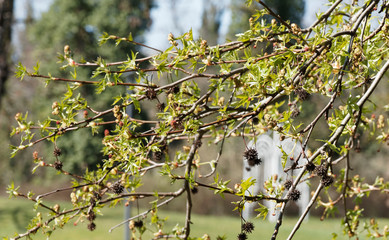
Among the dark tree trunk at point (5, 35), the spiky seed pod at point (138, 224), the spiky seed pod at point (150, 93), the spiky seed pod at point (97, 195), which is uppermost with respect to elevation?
the dark tree trunk at point (5, 35)

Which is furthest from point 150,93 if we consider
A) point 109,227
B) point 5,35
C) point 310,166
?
point 109,227

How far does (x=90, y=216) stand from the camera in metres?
2.24

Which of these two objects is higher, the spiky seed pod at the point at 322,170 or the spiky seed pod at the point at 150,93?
the spiky seed pod at the point at 150,93

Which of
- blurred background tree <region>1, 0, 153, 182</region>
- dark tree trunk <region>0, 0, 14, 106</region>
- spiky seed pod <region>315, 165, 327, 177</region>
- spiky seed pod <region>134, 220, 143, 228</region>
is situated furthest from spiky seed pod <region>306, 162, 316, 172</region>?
blurred background tree <region>1, 0, 153, 182</region>

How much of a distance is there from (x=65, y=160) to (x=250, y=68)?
14.4m

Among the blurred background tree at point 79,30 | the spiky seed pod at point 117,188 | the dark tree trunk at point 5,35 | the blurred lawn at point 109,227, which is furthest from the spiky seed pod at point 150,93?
the blurred background tree at point 79,30

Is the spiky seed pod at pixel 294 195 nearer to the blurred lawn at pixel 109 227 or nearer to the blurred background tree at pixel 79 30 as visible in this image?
the blurred lawn at pixel 109 227

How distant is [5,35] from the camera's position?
9594mm

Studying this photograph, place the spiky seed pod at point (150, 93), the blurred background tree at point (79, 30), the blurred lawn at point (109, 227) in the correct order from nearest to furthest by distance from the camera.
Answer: the spiky seed pod at point (150, 93), the blurred lawn at point (109, 227), the blurred background tree at point (79, 30)

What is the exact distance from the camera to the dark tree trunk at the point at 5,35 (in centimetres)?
926

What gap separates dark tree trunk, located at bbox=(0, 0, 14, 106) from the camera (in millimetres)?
9258

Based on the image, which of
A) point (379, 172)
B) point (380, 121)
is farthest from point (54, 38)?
point (380, 121)

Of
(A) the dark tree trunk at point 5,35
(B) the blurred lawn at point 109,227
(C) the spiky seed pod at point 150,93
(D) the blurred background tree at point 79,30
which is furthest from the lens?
(D) the blurred background tree at point 79,30

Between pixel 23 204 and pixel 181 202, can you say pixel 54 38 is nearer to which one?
pixel 23 204
